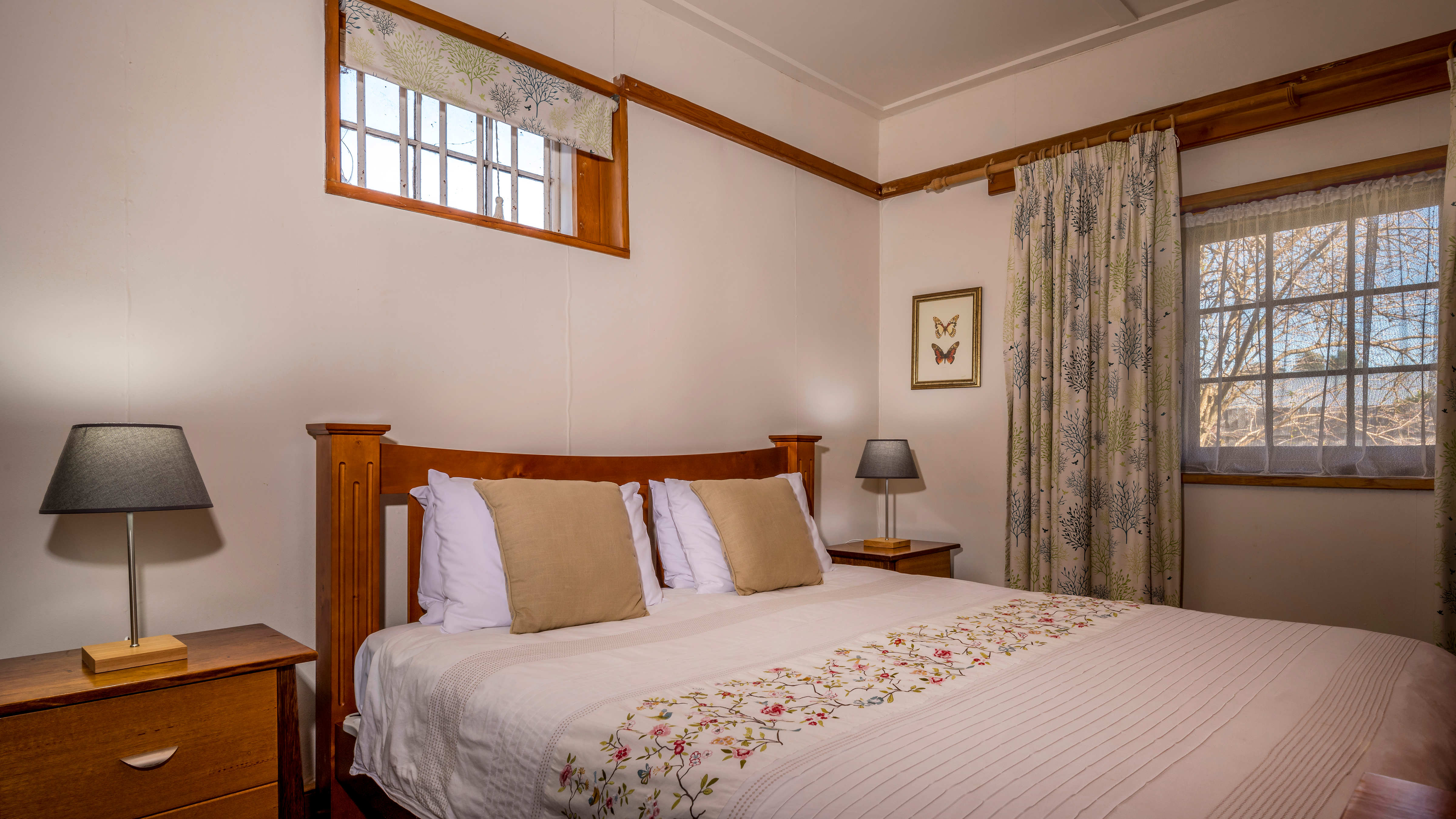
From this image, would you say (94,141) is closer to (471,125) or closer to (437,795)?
(471,125)

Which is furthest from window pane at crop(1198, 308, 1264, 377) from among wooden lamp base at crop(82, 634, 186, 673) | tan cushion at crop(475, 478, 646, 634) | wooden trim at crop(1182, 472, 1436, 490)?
wooden lamp base at crop(82, 634, 186, 673)

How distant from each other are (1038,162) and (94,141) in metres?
3.35

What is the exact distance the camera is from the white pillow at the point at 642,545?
223 centimetres

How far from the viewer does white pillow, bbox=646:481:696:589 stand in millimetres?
2502

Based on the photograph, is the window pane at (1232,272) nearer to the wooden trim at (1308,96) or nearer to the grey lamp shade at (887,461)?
the wooden trim at (1308,96)

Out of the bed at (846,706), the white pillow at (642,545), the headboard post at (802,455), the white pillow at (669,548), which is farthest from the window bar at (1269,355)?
the white pillow at (642,545)

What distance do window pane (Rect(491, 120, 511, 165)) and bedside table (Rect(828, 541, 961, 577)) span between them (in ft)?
6.74

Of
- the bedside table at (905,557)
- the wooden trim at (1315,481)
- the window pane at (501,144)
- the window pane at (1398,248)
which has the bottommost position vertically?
the bedside table at (905,557)

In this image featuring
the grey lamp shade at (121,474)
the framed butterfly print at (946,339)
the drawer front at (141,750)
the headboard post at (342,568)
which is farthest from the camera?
A: the framed butterfly print at (946,339)

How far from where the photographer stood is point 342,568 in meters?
1.92

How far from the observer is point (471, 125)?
2551 mm

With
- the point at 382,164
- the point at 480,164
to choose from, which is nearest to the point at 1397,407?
the point at 480,164

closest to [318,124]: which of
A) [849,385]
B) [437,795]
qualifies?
[437,795]

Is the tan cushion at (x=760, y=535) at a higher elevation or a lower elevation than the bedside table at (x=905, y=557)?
higher
